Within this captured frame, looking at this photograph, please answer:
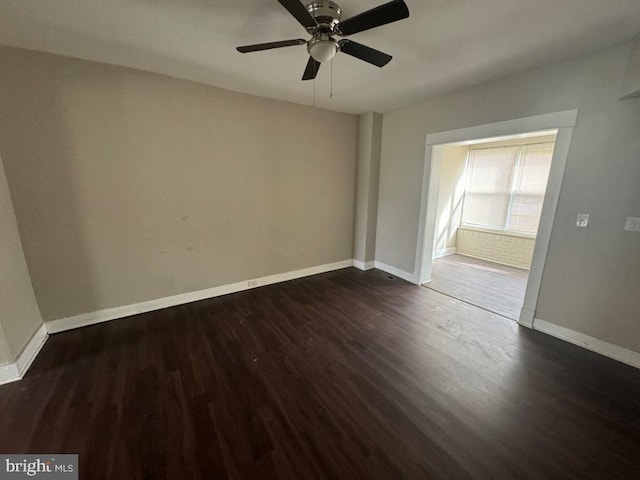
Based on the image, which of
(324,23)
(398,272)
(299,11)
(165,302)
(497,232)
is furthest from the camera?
(497,232)

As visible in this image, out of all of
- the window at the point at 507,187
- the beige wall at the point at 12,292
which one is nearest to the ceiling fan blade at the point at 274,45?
the beige wall at the point at 12,292

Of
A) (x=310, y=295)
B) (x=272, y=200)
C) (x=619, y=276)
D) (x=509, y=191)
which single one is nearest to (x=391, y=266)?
(x=310, y=295)

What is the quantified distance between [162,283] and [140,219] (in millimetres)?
787

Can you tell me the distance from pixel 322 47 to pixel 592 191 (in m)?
2.58

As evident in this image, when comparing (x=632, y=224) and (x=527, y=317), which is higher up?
(x=632, y=224)

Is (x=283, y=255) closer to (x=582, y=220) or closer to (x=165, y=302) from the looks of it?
(x=165, y=302)

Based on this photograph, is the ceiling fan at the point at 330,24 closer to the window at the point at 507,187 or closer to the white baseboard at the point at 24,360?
the white baseboard at the point at 24,360

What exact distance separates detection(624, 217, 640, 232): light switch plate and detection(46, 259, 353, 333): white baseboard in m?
3.41

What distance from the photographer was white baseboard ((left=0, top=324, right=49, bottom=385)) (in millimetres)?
1883

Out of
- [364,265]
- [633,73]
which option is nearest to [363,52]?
[633,73]

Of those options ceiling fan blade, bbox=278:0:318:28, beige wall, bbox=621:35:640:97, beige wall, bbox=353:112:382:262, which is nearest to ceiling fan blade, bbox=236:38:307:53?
ceiling fan blade, bbox=278:0:318:28

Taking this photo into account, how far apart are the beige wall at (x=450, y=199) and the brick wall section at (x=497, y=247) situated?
242mm

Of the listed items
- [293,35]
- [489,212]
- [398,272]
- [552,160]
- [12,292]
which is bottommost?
[398,272]

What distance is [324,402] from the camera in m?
1.75
